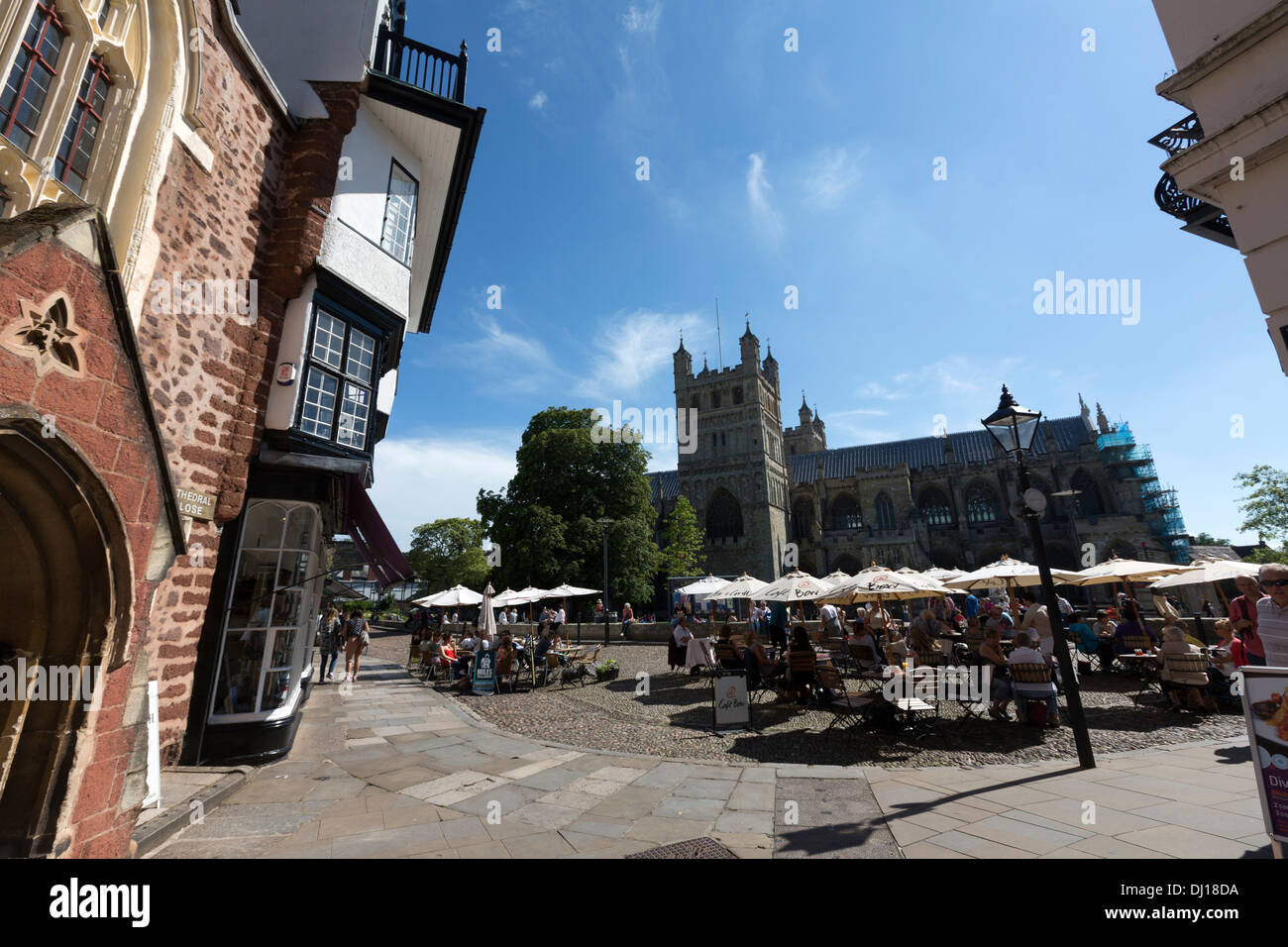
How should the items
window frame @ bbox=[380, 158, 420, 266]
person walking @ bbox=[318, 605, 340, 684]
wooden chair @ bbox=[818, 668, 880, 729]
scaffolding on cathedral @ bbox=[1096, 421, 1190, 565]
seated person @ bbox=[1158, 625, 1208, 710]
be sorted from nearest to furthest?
wooden chair @ bbox=[818, 668, 880, 729], seated person @ bbox=[1158, 625, 1208, 710], window frame @ bbox=[380, 158, 420, 266], person walking @ bbox=[318, 605, 340, 684], scaffolding on cathedral @ bbox=[1096, 421, 1190, 565]

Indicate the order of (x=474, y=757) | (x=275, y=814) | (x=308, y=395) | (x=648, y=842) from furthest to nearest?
(x=308, y=395)
(x=474, y=757)
(x=275, y=814)
(x=648, y=842)

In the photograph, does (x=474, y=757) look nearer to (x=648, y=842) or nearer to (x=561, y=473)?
(x=648, y=842)

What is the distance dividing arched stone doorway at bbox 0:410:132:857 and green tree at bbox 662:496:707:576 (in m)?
38.8

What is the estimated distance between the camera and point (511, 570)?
27.8 meters

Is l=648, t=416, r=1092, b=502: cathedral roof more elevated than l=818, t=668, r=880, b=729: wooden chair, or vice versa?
l=648, t=416, r=1092, b=502: cathedral roof

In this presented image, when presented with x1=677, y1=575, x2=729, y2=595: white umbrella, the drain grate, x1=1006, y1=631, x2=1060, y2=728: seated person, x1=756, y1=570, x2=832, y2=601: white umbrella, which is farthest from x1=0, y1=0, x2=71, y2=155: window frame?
x1=677, y1=575, x2=729, y2=595: white umbrella

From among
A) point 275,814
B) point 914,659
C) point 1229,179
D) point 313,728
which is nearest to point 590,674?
point 313,728

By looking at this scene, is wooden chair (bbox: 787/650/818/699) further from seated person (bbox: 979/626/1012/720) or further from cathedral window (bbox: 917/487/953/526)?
cathedral window (bbox: 917/487/953/526)

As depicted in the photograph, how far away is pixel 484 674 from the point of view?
510 inches

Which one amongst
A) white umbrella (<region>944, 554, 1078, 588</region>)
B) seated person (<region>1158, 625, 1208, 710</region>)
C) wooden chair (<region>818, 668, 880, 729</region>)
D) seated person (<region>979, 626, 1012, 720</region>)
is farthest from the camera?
white umbrella (<region>944, 554, 1078, 588</region>)

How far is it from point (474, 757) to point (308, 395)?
575cm

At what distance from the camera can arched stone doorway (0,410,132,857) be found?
317cm

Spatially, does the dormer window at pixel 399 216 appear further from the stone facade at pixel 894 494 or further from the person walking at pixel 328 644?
the stone facade at pixel 894 494

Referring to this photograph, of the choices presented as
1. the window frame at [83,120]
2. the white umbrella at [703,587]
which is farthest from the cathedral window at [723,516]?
the window frame at [83,120]
